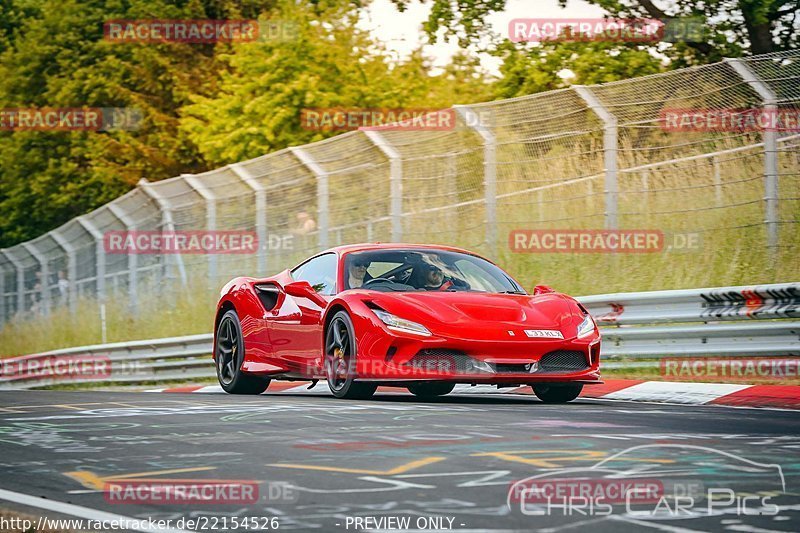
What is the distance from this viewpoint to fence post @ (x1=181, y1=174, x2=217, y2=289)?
21.7 m

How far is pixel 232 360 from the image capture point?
13.0 metres

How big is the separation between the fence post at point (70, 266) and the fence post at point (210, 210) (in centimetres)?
583

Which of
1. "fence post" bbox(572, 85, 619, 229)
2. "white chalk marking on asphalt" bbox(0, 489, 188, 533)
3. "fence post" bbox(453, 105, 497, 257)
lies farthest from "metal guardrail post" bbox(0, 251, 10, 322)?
"white chalk marking on asphalt" bbox(0, 489, 188, 533)

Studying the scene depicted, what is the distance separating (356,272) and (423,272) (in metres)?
0.54

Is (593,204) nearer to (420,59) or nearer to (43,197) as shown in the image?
(420,59)

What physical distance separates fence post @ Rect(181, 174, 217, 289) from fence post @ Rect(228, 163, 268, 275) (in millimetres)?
1106

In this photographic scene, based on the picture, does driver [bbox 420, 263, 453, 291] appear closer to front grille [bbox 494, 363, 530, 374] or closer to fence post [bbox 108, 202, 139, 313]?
front grille [bbox 494, 363, 530, 374]

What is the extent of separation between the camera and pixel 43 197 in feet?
158

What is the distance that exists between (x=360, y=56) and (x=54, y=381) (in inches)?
556

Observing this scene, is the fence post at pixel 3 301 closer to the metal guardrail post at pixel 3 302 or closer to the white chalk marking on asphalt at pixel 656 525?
the metal guardrail post at pixel 3 302

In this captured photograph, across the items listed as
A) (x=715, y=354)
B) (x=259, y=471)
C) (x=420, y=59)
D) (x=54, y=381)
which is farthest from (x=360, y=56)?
(x=259, y=471)

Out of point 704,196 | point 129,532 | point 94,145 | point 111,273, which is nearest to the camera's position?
point 129,532

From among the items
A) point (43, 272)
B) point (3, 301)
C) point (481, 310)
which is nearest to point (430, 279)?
point (481, 310)

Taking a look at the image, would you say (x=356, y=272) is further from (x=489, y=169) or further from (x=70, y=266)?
(x=70, y=266)
